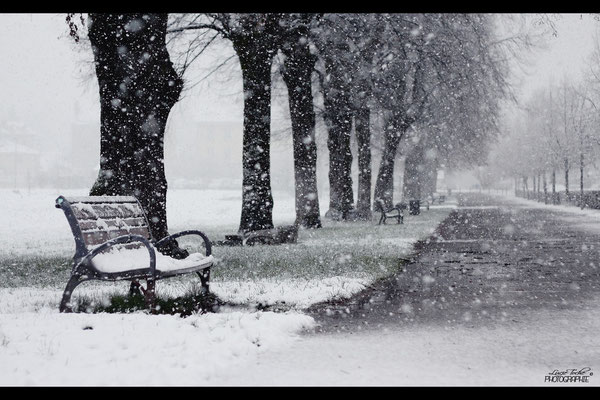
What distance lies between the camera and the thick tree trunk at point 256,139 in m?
14.2

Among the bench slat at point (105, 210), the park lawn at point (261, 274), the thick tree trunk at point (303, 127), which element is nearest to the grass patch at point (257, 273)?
the park lawn at point (261, 274)

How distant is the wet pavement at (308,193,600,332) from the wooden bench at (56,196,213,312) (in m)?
1.42

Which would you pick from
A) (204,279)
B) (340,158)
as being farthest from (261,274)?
(340,158)

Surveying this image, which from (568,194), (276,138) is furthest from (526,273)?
(568,194)

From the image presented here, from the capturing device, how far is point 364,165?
25500mm

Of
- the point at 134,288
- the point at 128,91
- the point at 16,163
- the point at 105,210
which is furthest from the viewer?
the point at 16,163

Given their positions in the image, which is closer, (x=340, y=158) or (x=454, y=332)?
(x=454, y=332)

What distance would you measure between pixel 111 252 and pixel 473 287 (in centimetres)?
415

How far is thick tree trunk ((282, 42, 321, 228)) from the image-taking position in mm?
18219

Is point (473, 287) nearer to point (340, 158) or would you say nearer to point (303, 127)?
point (303, 127)

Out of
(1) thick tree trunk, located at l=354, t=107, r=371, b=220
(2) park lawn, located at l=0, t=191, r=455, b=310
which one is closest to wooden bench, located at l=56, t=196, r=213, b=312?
(2) park lawn, located at l=0, t=191, r=455, b=310

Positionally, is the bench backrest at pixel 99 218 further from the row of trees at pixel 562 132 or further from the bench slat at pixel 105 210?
the row of trees at pixel 562 132

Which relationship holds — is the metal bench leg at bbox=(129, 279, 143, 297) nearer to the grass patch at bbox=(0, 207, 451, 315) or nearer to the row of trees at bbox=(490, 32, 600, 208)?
the grass patch at bbox=(0, 207, 451, 315)

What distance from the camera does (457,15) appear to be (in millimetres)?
17766
